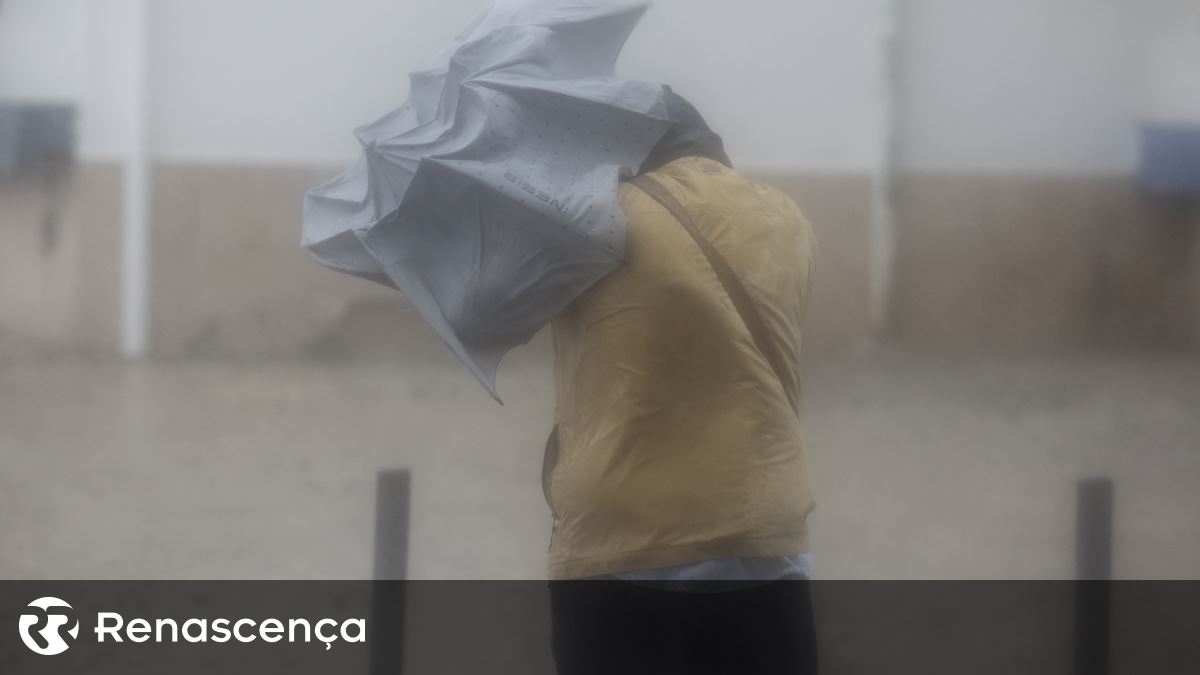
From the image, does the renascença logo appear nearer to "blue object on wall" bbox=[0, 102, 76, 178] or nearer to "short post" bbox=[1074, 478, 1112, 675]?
"short post" bbox=[1074, 478, 1112, 675]

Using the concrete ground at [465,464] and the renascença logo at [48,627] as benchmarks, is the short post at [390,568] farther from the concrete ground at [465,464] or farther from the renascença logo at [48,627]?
the concrete ground at [465,464]

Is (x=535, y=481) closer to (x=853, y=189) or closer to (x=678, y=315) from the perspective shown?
(x=853, y=189)

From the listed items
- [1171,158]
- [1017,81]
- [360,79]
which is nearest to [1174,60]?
[1171,158]

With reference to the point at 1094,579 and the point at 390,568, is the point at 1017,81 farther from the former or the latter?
the point at 390,568

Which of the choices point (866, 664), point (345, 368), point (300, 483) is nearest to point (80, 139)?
point (345, 368)

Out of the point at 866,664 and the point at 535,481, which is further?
the point at 535,481

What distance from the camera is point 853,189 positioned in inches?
289

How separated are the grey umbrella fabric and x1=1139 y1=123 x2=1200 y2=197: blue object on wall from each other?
266 inches

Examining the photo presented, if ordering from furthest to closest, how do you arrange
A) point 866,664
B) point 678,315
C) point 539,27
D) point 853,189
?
1. point 853,189
2. point 866,664
3. point 539,27
4. point 678,315

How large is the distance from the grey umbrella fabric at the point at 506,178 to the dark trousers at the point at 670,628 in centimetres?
30

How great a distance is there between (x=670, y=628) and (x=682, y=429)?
26cm

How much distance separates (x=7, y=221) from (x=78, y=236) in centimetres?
43

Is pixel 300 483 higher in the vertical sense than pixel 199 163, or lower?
lower

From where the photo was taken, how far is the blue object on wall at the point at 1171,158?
7.64 metres
